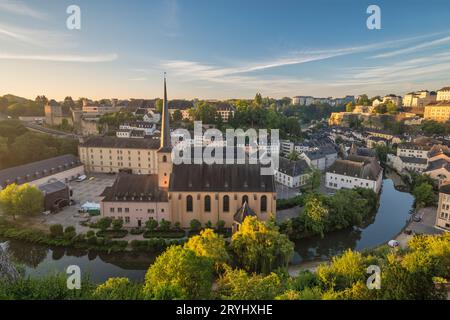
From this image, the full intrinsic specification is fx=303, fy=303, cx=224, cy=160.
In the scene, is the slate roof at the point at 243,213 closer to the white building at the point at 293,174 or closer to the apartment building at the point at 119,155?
the white building at the point at 293,174

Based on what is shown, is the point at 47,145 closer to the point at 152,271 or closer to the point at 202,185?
the point at 202,185

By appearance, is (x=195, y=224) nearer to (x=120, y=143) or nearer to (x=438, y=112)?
(x=120, y=143)

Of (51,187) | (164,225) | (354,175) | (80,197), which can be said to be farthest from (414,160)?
(51,187)

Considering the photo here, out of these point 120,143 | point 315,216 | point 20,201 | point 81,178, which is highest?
point 120,143

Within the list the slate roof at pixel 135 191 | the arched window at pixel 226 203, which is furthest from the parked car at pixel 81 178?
the arched window at pixel 226 203

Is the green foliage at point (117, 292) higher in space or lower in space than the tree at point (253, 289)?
higher

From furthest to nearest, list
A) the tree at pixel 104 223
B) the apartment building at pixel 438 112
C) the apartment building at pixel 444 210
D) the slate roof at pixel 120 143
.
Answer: the apartment building at pixel 438 112
the slate roof at pixel 120 143
the apartment building at pixel 444 210
the tree at pixel 104 223

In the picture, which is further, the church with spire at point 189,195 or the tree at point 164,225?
the church with spire at point 189,195
